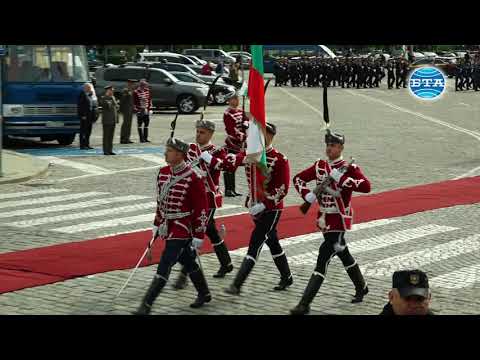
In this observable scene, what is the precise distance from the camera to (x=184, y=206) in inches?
399

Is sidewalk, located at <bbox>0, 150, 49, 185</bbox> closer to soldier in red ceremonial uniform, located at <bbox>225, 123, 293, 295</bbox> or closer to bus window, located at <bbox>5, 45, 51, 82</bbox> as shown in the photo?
bus window, located at <bbox>5, 45, 51, 82</bbox>

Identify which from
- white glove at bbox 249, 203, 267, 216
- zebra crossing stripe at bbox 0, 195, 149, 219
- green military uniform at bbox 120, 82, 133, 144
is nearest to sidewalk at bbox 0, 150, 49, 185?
zebra crossing stripe at bbox 0, 195, 149, 219

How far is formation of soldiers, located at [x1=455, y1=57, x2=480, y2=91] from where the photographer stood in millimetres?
55722

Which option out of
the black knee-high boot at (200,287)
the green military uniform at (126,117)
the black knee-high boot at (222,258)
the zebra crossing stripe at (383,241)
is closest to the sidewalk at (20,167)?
the green military uniform at (126,117)

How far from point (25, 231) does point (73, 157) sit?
10236 millimetres

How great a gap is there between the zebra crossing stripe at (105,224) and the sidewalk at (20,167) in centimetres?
543

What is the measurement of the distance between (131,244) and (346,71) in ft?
160

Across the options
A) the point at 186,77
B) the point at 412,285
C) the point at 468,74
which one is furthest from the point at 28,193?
the point at 468,74

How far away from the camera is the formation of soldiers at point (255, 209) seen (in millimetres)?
Answer: 10141

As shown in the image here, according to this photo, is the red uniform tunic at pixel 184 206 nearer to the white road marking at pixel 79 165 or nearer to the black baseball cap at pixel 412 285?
the black baseball cap at pixel 412 285

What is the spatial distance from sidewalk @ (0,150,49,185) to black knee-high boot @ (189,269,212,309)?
35.8 ft

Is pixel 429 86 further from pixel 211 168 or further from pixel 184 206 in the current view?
pixel 184 206

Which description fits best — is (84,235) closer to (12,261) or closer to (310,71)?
(12,261)
